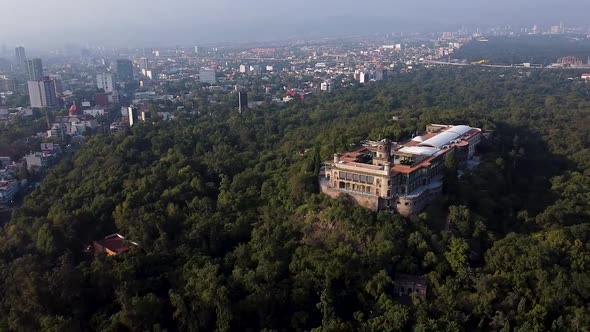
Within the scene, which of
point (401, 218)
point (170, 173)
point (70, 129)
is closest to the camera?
point (401, 218)

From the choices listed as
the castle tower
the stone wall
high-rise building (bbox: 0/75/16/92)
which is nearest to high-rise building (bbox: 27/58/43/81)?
high-rise building (bbox: 0/75/16/92)

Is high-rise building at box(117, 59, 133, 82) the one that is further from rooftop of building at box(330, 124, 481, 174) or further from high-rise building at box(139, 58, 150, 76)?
rooftop of building at box(330, 124, 481, 174)

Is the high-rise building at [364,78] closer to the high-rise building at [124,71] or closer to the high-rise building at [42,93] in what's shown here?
the high-rise building at [124,71]

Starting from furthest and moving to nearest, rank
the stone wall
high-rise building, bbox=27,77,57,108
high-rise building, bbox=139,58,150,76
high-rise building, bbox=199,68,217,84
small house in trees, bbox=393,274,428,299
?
1. high-rise building, bbox=139,58,150,76
2. high-rise building, bbox=199,68,217,84
3. high-rise building, bbox=27,77,57,108
4. the stone wall
5. small house in trees, bbox=393,274,428,299

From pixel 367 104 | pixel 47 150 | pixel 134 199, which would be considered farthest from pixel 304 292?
pixel 367 104

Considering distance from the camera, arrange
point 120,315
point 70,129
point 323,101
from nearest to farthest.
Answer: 1. point 120,315
2. point 70,129
3. point 323,101

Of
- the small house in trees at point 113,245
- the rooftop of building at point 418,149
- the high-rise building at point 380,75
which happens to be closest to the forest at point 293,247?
the small house in trees at point 113,245

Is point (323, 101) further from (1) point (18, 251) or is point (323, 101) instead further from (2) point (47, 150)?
(1) point (18, 251)
